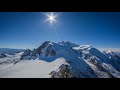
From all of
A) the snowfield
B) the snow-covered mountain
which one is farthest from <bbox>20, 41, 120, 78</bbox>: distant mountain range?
the snowfield

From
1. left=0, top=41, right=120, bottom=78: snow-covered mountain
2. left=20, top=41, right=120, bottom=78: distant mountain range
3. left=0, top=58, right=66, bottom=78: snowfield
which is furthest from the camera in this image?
left=20, top=41, right=120, bottom=78: distant mountain range

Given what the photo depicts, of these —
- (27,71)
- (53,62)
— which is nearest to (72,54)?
(53,62)

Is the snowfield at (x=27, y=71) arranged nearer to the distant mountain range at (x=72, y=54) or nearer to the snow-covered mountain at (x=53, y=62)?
the snow-covered mountain at (x=53, y=62)

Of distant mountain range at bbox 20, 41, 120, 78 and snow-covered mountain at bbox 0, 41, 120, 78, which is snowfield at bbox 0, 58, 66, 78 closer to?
snow-covered mountain at bbox 0, 41, 120, 78

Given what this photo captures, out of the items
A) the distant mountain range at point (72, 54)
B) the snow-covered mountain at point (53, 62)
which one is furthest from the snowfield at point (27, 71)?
the distant mountain range at point (72, 54)

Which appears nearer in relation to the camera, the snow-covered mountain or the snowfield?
the snowfield

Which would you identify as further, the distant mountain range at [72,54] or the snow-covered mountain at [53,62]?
the distant mountain range at [72,54]

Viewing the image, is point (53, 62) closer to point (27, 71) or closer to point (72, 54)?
point (72, 54)

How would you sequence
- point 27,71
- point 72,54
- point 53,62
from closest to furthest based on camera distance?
point 27,71 < point 53,62 < point 72,54
